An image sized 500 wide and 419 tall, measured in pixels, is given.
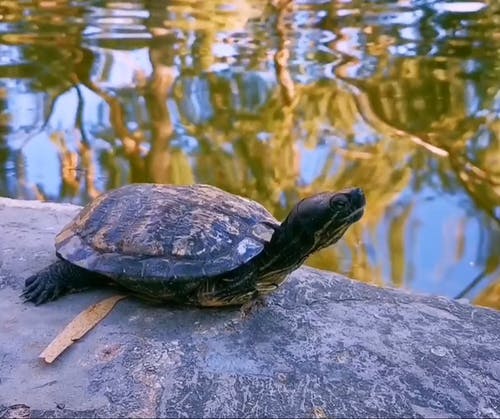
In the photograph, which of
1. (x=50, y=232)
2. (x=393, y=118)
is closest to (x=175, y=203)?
(x=50, y=232)

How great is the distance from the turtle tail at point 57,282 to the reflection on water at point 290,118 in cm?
96

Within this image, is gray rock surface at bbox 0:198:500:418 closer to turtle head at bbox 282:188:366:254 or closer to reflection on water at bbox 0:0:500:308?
turtle head at bbox 282:188:366:254

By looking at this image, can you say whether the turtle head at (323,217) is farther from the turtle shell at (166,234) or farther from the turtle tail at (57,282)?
the turtle tail at (57,282)

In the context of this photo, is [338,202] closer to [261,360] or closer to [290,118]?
[261,360]

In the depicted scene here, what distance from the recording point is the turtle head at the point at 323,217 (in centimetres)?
127

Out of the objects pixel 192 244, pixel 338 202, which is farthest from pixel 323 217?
pixel 192 244

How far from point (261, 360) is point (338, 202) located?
0.32 m

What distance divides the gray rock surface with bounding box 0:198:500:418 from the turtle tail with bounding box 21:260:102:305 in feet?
0.07

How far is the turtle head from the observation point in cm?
127

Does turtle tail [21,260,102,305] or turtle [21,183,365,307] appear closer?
turtle [21,183,365,307]

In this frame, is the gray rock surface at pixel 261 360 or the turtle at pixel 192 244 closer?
the gray rock surface at pixel 261 360

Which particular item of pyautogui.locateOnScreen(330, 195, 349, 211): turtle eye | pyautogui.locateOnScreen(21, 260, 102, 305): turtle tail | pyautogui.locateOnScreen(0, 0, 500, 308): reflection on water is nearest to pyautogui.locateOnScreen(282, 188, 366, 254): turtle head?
pyautogui.locateOnScreen(330, 195, 349, 211): turtle eye

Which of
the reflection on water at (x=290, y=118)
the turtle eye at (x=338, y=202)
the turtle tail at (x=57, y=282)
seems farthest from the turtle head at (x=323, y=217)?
the reflection on water at (x=290, y=118)

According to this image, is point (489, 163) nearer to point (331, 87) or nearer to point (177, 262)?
point (331, 87)
